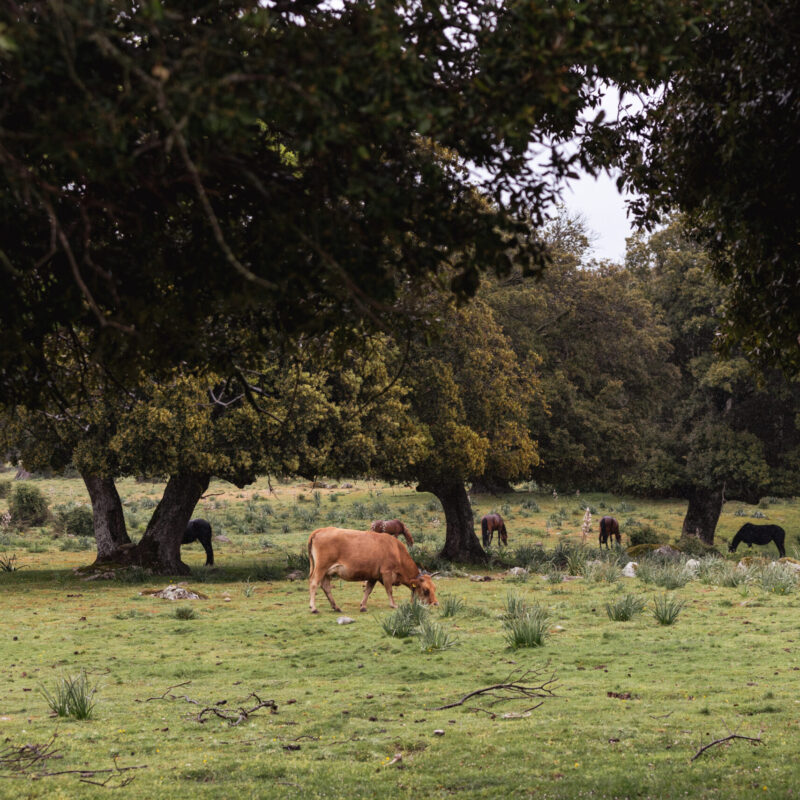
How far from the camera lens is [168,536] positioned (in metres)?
Answer: 23.6

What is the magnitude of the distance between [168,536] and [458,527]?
9.30 meters

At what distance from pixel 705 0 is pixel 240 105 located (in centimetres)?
284

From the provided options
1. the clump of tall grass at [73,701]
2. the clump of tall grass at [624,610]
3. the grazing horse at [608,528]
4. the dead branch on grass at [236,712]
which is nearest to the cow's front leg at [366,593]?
the clump of tall grass at [624,610]

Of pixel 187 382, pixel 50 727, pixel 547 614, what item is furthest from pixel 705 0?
pixel 187 382

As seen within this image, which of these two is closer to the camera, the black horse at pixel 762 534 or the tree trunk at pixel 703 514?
the black horse at pixel 762 534

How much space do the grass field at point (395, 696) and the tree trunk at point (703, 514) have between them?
1418 cm

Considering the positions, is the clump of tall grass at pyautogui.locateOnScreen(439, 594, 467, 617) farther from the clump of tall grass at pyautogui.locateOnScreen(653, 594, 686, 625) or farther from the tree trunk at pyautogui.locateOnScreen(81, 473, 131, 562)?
the tree trunk at pyautogui.locateOnScreen(81, 473, 131, 562)

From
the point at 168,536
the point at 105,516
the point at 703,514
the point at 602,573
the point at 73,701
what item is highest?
the point at 105,516

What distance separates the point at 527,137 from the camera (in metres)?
4.65

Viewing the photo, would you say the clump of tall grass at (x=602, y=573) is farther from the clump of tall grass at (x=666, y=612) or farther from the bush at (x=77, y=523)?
the bush at (x=77, y=523)

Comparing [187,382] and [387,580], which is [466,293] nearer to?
[387,580]

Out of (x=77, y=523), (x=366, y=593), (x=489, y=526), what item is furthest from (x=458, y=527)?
(x=77, y=523)

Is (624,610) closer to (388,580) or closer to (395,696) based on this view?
(388,580)

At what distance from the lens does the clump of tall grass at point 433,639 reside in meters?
12.7
